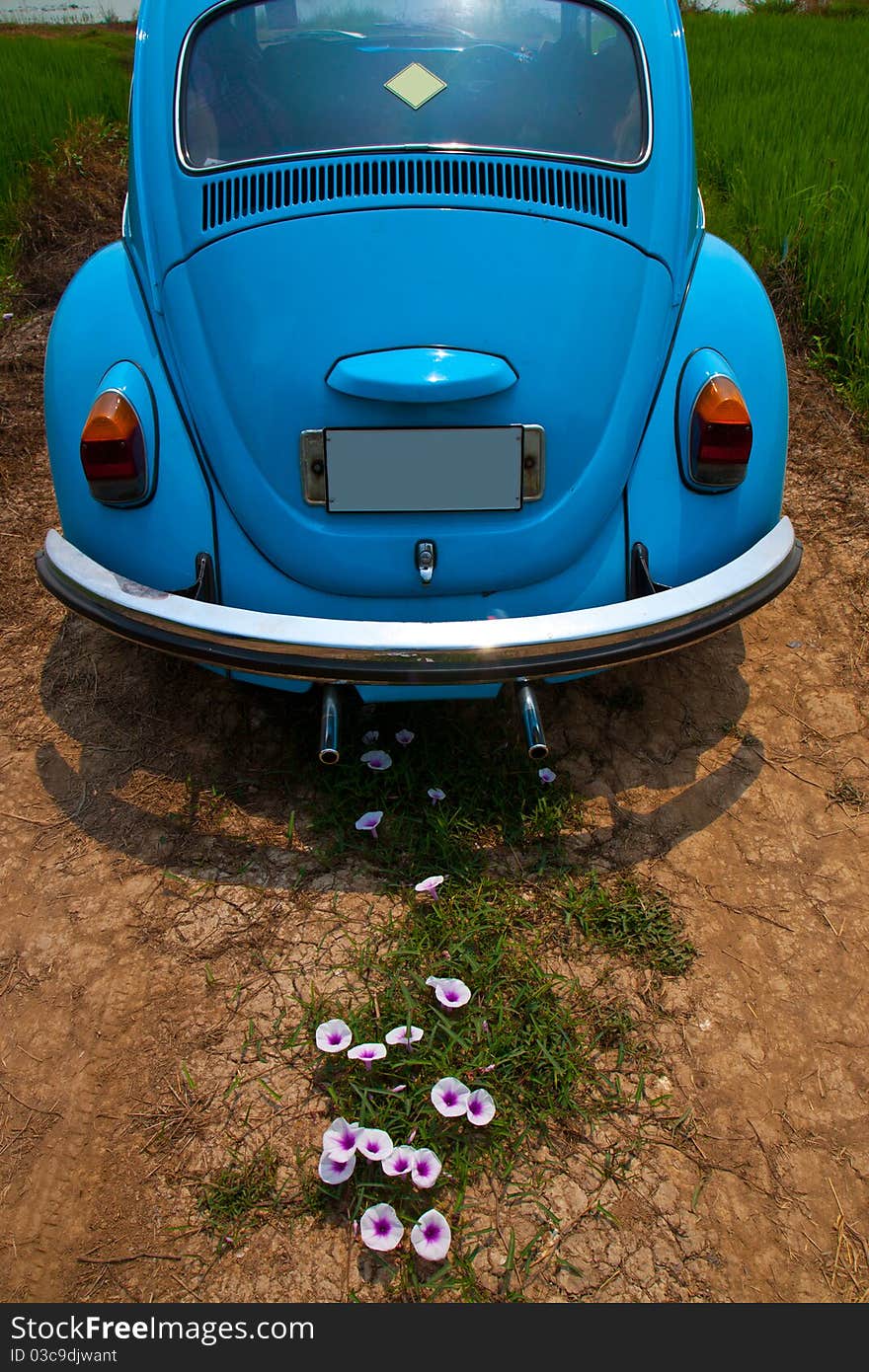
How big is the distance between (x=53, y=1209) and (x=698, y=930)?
56.0 inches

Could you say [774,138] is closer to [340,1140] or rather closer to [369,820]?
[369,820]

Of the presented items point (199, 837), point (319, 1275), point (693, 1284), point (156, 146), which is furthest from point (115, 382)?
point (693, 1284)

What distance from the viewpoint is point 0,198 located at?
613cm

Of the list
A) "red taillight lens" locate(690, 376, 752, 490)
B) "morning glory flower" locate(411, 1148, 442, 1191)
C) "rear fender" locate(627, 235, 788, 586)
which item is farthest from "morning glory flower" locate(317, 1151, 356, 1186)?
"red taillight lens" locate(690, 376, 752, 490)

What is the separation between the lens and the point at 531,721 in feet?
7.26

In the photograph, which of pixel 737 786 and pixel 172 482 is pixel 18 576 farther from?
pixel 737 786

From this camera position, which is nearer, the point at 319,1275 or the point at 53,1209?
the point at 319,1275

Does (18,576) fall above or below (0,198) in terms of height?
below

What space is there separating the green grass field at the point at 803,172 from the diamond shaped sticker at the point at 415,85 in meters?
2.51

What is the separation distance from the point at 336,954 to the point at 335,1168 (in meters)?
0.52

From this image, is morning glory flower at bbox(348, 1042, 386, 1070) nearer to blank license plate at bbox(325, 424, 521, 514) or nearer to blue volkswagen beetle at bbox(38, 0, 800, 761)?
blue volkswagen beetle at bbox(38, 0, 800, 761)

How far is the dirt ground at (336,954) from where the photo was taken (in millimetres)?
1688

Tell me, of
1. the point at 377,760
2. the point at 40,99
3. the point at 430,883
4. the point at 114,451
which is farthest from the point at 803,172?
the point at 40,99

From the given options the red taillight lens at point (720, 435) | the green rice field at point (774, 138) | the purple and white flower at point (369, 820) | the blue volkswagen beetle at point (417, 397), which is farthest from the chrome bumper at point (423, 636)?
the green rice field at point (774, 138)
